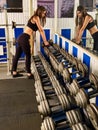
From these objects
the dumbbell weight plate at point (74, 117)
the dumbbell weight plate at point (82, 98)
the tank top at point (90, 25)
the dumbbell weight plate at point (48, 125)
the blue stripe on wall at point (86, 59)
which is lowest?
the dumbbell weight plate at point (48, 125)

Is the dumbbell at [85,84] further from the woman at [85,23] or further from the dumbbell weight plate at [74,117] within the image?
the woman at [85,23]

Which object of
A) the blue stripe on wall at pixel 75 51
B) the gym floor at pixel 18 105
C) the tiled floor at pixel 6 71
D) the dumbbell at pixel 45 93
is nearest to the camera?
the dumbbell at pixel 45 93

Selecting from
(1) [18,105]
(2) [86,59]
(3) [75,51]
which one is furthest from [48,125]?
(3) [75,51]

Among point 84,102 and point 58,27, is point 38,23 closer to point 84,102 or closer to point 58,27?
point 58,27

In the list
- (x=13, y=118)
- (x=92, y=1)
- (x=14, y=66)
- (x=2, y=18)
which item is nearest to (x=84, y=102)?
(x=13, y=118)

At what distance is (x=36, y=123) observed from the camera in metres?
2.34

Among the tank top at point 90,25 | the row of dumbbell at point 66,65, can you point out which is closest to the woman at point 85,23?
the tank top at point 90,25

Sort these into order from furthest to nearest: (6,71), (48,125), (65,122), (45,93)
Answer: (6,71), (45,93), (65,122), (48,125)

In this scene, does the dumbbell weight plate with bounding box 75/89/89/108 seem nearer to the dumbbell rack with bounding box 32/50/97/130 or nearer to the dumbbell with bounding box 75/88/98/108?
the dumbbell with bounding box 75/88/98/108

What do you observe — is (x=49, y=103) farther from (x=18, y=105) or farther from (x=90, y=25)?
(x=90, y=25)

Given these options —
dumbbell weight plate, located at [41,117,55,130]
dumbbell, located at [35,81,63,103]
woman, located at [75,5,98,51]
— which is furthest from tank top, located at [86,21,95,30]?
dumbbell weight plate, located at [41,117,55,130]

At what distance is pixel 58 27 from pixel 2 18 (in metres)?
1.27

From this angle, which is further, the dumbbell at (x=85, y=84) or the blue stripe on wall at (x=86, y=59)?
the blue stripe on wall at (x=86, y=59)

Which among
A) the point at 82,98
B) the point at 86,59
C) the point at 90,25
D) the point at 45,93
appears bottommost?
the point at 45,93
